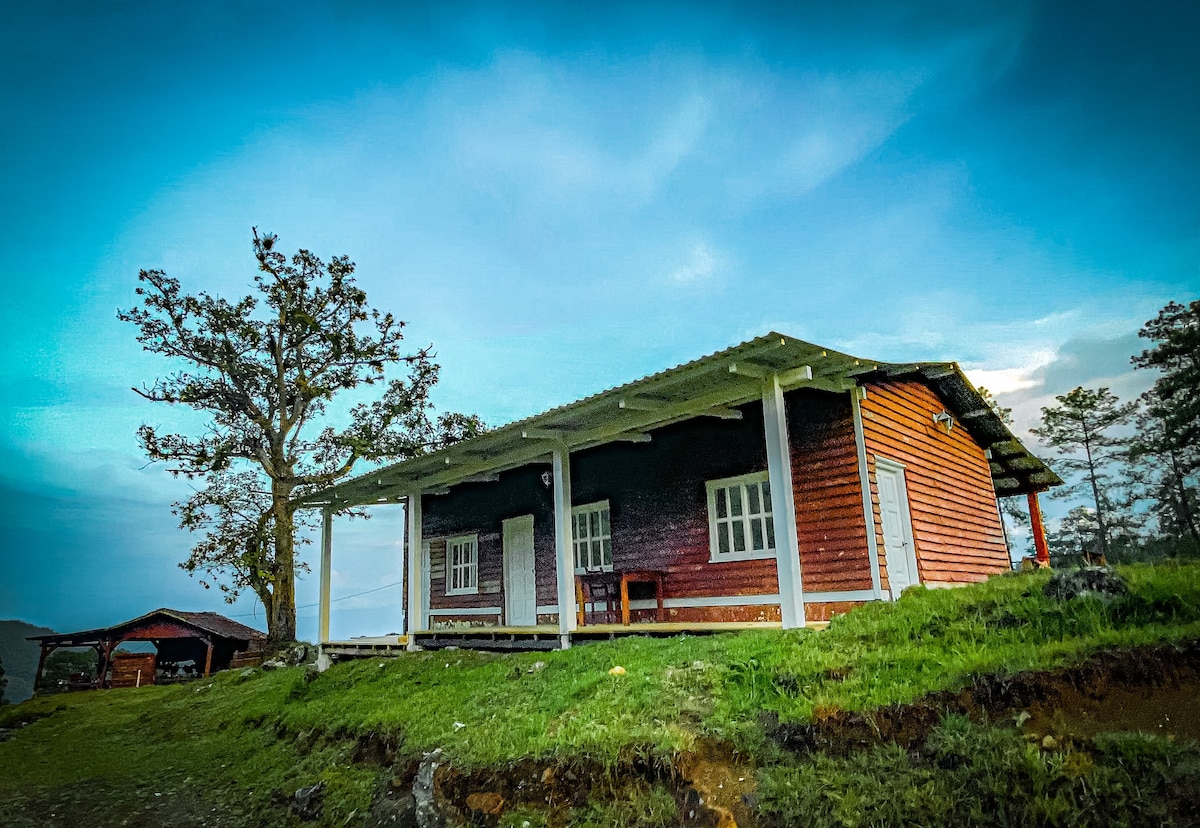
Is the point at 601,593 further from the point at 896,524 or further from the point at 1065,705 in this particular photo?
the point at 1065,705

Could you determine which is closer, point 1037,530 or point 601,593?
point 601,593

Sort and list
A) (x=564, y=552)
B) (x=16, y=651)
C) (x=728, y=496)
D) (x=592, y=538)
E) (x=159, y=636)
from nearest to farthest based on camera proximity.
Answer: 1. (x=564, y=552)
2. (x=728, y=496)
3. (x=592, y=538)
4. (x=159, y=636)
5. (x=16, y=651)

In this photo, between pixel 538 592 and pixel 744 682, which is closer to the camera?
pixel 744 682

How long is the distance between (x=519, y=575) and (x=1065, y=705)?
36.9 feet

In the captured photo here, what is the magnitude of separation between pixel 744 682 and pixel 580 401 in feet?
14.1

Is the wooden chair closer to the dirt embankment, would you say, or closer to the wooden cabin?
the wooden cabin

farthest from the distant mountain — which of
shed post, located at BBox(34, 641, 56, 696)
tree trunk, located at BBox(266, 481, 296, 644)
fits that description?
tree trunk, located at BBox(266, 481, 296, 644)

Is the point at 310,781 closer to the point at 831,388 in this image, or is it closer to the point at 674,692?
the point at 674,692

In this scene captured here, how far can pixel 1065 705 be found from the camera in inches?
195

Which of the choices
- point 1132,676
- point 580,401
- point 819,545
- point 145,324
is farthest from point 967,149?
point 145,324

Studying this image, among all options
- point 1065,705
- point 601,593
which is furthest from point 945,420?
point 1065,705

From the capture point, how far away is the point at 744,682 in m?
6.63

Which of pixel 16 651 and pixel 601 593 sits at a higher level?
pixel 601 593

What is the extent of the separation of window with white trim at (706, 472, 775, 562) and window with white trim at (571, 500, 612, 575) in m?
2.37
